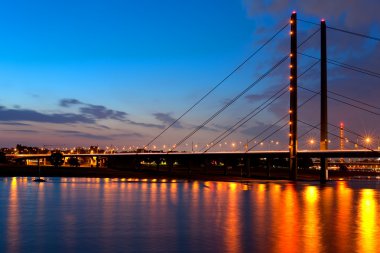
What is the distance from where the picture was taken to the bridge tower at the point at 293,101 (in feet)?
248

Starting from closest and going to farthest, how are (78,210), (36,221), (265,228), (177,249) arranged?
(177,249) < (265,228) < (36,221) < (78,210)

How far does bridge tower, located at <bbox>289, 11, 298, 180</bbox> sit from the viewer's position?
7556cm

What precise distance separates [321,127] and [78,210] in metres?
55.7

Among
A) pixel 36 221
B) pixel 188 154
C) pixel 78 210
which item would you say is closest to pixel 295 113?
pixel 188 154

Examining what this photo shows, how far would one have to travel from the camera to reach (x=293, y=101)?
78250 mm

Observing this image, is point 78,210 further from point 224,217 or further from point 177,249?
point 177,249

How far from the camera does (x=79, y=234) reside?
1811 cm

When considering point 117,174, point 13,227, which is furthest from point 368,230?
point 117,174

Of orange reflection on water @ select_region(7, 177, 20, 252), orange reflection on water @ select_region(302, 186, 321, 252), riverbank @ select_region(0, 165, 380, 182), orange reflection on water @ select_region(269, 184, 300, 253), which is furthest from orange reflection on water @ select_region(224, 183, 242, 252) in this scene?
riverbank @ select_region(0, 165, 380, 182)

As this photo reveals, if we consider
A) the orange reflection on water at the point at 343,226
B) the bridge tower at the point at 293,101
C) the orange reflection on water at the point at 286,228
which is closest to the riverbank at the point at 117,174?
the bridge tower at the point at 293,101

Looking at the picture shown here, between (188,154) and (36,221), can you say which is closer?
(36,221)

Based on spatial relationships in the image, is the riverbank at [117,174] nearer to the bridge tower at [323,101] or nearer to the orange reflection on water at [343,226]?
the bridge tower at [323,101]

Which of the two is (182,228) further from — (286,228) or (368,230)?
(368,230)

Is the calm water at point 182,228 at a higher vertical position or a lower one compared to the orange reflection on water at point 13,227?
lower
